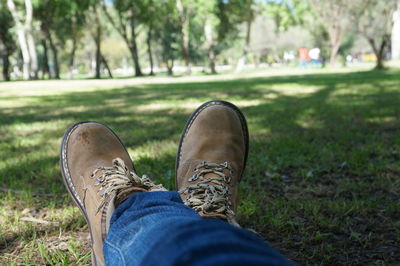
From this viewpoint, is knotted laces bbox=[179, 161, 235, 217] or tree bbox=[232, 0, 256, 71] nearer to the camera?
knotted laces bbox=[179, 161, 235, 217]

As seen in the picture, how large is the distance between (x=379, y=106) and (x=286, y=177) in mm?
3149

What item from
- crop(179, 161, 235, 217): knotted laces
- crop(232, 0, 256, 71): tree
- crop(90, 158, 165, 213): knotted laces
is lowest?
crop(179, 161, 235, 217): knotted laces

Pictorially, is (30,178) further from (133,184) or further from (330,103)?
(330,103)

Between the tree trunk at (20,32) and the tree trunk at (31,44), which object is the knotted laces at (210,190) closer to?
the tree trunk at (20,32)

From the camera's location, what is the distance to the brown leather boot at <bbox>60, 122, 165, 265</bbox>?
125 cm

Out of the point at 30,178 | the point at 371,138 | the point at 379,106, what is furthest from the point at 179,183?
the point at 379,106

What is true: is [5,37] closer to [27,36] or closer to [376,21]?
[27,36]

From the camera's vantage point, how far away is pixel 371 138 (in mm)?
3207

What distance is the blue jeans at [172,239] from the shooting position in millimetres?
678

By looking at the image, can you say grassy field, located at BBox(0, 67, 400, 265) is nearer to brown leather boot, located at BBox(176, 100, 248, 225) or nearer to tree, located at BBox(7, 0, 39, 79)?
brown leather boot, located at BBox(176, 100, 248, 225)

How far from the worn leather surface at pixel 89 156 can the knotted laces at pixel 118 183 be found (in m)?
0.04

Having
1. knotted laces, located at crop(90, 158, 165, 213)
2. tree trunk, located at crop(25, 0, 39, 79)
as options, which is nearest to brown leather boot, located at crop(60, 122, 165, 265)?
knotted laces, located at crop(90, 158, 165, 213)

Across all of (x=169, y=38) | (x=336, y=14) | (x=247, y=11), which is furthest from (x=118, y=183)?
(x=169, y=38)

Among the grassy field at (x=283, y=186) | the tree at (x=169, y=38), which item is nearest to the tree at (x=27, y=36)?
the tree at (x=169, y=38)
